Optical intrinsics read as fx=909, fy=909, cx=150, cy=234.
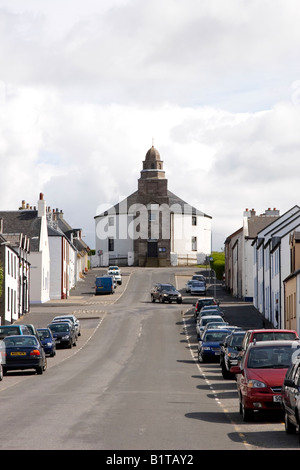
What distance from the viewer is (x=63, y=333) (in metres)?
50.0

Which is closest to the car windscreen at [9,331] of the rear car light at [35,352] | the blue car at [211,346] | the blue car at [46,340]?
the blue car at [46,340]

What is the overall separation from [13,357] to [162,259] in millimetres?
97904

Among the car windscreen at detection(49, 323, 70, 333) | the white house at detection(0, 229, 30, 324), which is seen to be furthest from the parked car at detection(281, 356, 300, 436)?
the white house at detection(0, 229, 30, 324)

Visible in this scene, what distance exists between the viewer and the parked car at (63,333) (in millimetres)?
49938

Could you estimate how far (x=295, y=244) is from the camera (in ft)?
188

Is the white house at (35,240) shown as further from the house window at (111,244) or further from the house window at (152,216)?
the house window at (111,244)

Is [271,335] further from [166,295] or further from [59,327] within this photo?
[166,295]

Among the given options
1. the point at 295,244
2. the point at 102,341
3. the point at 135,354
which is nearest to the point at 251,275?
the point at 295,244

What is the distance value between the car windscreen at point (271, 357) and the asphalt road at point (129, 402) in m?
1.26

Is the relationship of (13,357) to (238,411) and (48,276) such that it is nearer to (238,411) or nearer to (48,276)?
(238,411)

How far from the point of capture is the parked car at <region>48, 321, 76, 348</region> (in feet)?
164

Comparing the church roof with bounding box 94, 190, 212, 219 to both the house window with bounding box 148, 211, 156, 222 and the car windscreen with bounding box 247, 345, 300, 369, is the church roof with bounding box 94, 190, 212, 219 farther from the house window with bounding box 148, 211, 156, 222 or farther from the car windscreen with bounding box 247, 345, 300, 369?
the car windscreen with bounding box 247, 345, 300, 369

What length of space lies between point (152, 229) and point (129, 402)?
111m
